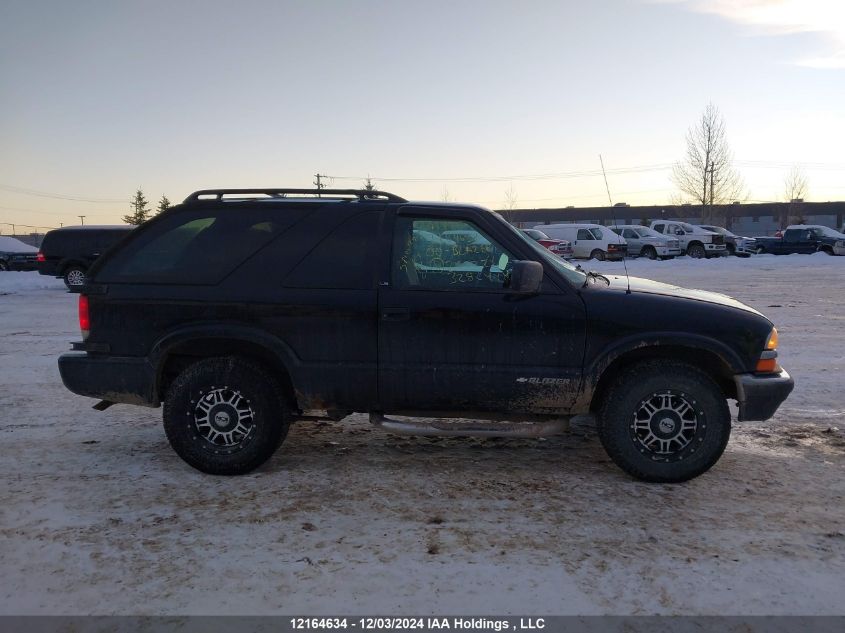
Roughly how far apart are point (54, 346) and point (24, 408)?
3703mm

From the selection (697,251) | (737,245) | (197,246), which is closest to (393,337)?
(197,246)

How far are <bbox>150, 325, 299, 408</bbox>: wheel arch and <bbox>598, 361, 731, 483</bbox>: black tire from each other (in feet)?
6.93

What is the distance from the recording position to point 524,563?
3279 millimetres

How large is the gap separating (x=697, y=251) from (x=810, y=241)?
5.72 m

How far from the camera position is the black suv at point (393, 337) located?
4.27m

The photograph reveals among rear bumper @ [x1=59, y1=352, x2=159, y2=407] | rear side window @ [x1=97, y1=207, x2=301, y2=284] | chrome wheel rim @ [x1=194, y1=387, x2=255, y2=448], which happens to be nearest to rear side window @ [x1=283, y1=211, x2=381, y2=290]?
rear side window @ [x1=97, y1=207, x2=301, y2=284]

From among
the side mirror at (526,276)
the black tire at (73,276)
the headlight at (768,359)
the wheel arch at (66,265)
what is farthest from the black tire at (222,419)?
the wheel arch at (66,265)

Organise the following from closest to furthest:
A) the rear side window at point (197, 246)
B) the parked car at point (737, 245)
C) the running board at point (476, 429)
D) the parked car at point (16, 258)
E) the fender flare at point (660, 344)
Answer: the fender flare at point (660, 344) → the running board at point (476, 429) → the rear side window at point (197, 246) → the parked car at point (16, 258) → the parked car at point (737, 245)

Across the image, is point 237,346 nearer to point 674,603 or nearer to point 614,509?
point 614,509

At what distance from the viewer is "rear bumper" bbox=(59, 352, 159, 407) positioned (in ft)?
14.9

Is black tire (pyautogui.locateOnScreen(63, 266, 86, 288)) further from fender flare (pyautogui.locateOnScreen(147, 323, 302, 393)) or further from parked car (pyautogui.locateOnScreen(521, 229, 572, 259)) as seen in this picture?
parked car (pyautogui.locateOnScreen(521, 229, 572, 259))

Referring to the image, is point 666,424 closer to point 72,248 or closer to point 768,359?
point 768,359

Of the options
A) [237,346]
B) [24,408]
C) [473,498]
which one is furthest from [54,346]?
[473,498]
